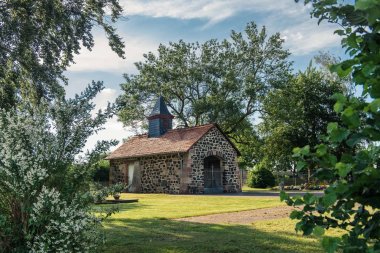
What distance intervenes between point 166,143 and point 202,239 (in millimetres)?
21526

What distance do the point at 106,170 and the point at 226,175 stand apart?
44.7 ft

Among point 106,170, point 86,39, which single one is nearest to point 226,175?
point 106,170

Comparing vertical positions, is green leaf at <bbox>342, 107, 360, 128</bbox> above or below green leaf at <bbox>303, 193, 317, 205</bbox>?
above

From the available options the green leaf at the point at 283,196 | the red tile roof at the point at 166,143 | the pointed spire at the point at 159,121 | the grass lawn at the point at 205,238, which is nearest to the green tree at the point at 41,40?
the grass lawn at the point at 205,238

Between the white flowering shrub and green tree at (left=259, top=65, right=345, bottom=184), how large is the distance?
30977 millimetres

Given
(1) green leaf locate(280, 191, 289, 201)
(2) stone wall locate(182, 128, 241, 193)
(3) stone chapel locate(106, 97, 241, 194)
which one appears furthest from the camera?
(3) stone chapel locate(106, 97, 241, 194)

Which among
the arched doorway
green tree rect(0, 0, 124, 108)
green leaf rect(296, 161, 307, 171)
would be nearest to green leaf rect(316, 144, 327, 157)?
green leaf rect(296, 161, 307, 171)

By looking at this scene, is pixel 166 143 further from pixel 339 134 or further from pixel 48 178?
pixel 339 134

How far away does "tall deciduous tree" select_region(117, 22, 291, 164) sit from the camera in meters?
37.2

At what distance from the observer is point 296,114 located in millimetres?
35844

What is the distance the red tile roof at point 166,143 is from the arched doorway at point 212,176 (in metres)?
2.41

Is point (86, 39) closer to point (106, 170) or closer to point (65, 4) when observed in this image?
point (65, 4)

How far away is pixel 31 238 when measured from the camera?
16.0 feet

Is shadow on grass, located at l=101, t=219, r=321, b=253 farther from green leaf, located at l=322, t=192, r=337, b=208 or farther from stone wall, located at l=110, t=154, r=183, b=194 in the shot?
stone wall, located at l=110, t=154, r=183, b=194
